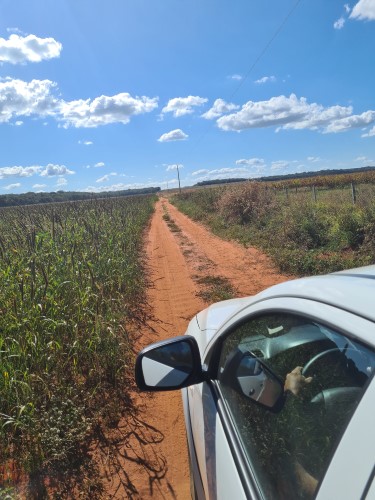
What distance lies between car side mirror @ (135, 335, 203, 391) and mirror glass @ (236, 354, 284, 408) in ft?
1.00

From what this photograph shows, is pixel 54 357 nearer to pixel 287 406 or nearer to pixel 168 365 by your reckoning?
pixel 168 365

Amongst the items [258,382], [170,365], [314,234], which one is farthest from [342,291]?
[314,234]

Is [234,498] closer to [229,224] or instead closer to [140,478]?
[140,478]

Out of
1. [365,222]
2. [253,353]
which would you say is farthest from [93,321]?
[365,222]

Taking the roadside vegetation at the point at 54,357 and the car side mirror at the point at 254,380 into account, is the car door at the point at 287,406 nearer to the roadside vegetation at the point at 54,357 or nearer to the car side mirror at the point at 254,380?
the car side mirror at the point at 254,380

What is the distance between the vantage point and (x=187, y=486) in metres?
2.82

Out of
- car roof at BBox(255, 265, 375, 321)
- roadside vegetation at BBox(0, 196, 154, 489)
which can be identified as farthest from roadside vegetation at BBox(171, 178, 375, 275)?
car roof at BBox(255, 265, 375, 321)

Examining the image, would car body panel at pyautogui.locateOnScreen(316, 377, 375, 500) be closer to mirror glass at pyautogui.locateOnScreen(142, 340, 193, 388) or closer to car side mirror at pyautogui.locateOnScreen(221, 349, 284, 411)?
car side mirror at pyautogui.locateOnScreen(221, 349, 284, 411)

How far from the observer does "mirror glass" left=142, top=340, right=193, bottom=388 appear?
1938mm

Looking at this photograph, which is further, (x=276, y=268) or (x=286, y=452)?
(x=276, y=268)

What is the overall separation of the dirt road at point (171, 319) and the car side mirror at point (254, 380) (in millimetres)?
1563

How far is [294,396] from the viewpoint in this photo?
134 centimetres

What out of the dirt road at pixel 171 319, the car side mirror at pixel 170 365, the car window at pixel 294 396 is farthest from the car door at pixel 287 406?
the dirt road at pixel 171 319

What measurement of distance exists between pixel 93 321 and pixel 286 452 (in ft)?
12.9
